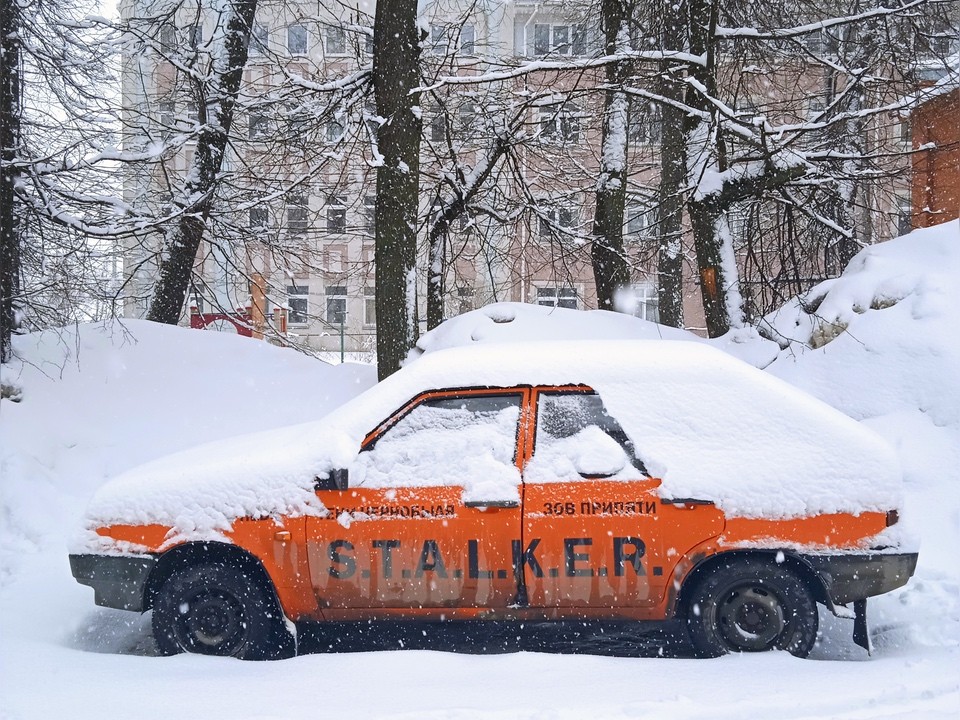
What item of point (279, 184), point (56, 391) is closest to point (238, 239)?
point (279, 184)

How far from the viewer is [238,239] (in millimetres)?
14562

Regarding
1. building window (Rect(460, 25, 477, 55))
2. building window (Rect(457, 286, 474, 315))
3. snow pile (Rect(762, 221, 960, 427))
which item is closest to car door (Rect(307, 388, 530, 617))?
snow pile (Rect(762, 221, 960, 427))

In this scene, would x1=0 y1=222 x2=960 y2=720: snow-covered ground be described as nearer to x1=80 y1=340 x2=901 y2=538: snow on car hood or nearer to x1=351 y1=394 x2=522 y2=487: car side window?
x1=80 y1=340 x2=901 y2=538: snow on car hood

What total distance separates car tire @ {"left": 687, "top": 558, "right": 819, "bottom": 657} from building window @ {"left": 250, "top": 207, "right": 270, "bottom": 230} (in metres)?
11.8

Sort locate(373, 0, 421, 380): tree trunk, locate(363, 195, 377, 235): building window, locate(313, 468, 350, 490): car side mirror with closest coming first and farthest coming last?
1. locate(313, 468, 350, 490): car side mirror
2. locate(373, 0, 421, 380): tree trunk
3. locate(363, 195, 377, 235): building window

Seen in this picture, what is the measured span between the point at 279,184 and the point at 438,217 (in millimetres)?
2993

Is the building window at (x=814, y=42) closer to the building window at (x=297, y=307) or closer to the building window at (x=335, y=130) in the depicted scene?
the building window at (x=335, y=130)

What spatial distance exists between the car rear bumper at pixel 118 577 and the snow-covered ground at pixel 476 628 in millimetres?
311

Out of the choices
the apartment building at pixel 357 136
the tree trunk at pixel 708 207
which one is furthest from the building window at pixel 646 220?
the tree trunk at pixel 708 207

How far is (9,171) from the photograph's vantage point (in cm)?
1091

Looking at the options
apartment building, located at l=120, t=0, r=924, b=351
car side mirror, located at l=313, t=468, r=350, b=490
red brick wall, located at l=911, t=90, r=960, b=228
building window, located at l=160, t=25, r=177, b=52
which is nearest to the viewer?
car side mirror, located at l=313, t=468, r=350, b=490

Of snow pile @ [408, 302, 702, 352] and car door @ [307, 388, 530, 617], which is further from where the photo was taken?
snow pile @ [408, 302, 702, 352]

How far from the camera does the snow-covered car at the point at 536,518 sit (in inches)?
Answer: 186

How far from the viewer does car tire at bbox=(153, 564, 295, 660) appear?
486 cm
